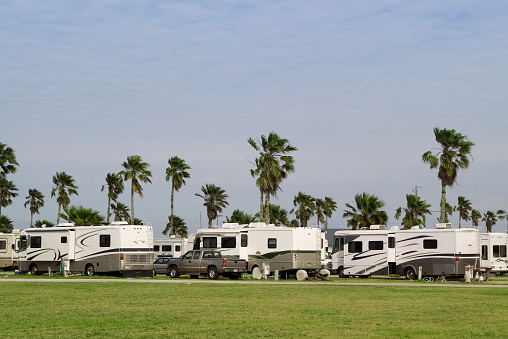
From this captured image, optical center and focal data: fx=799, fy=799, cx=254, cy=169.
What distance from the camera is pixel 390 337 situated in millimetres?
15453

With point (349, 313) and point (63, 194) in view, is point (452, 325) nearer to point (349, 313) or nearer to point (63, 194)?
point (349, 313)

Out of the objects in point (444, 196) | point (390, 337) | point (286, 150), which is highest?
point (286, 150)

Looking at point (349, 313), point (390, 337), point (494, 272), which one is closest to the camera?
point (390, 337)

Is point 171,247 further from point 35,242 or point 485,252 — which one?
point 485,252

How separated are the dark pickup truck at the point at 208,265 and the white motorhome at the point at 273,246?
48.5 inches

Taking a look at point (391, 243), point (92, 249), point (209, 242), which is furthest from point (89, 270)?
point (391, 243)

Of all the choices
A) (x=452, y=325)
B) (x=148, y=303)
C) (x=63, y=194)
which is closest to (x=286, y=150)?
(x=63, y=194)

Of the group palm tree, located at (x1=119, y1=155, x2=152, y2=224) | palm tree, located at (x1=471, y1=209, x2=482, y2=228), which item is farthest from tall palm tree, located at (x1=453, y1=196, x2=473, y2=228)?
palm tree, located at (x1=119, y1=155, x2=152, y2=224)

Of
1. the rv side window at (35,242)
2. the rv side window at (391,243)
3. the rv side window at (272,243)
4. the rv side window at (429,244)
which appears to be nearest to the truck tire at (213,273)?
the rv side window at (272,243)

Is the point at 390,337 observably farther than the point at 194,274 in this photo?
No

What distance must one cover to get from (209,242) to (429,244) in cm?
1224

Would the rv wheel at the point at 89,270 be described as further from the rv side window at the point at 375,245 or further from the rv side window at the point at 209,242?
the rv side window at the point at 375,245

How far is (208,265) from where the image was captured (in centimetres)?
4316

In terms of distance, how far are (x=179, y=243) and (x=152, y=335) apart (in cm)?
4361
